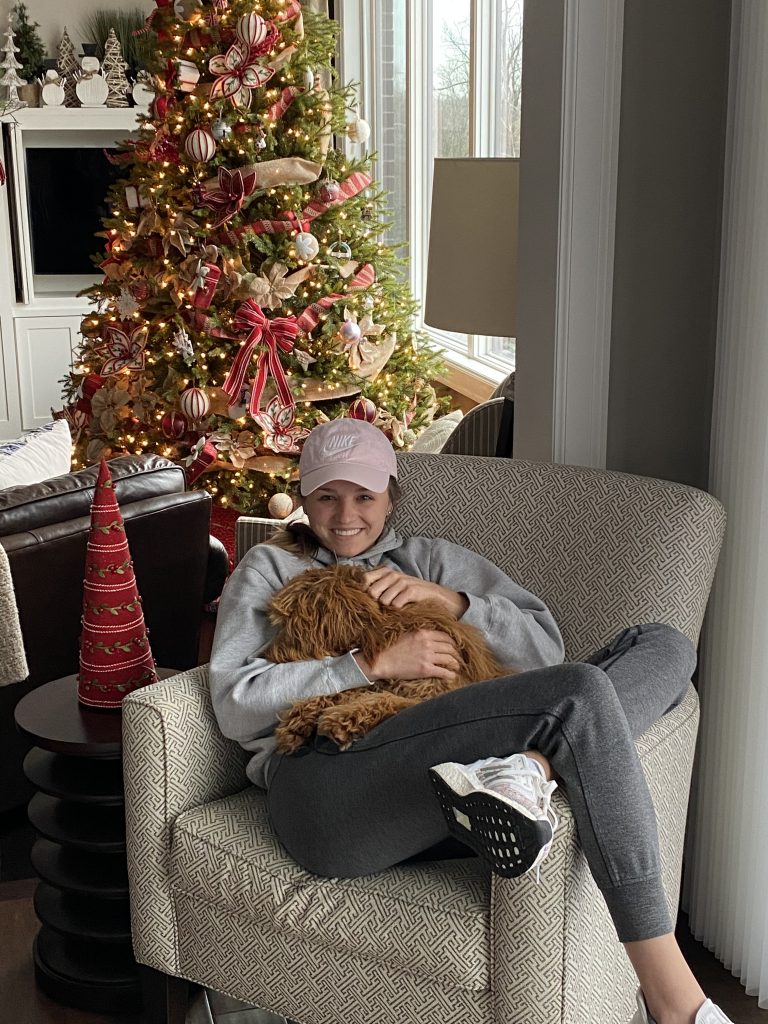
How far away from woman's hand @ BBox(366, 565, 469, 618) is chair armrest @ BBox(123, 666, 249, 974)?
341 millimetres

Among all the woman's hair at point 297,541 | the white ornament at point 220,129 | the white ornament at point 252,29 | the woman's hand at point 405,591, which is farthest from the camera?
the white ornament at point 220,129

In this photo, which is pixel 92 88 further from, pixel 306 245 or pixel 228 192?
pixel 306 245

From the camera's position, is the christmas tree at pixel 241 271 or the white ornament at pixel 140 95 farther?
the white ornament at pixel 140 95

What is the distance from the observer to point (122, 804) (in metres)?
1.92

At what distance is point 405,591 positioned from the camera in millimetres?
1875

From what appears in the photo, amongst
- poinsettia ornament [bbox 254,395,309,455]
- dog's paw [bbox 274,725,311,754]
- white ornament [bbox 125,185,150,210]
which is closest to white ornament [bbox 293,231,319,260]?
poinsettia ornament [bbox 254,395,309,455]

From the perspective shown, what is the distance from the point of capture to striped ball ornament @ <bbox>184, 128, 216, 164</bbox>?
3.93 m

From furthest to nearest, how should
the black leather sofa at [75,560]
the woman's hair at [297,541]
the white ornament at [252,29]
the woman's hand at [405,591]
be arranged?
the white ornament at [252,29]
the black leather sofa at [75,560]
the woman's hair at [297,541]
the woman's hand at [405,591]

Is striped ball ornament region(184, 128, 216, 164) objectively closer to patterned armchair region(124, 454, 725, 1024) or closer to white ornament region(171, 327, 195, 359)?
white ornament region(171, 327, 195, 359)

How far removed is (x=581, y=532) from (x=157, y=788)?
85 cm

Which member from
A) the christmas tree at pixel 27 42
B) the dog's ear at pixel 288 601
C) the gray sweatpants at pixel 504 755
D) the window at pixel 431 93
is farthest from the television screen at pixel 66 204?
the gray sweatpants at pixel 504 755

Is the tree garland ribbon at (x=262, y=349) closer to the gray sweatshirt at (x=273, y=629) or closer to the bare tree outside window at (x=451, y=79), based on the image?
the bare tree outside window at (x=451, y=79)

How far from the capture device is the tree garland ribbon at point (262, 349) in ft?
13.4

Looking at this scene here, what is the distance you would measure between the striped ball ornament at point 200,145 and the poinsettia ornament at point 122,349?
67 centimetres
